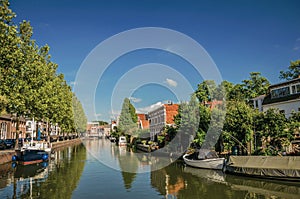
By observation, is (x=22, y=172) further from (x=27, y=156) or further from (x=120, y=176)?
(x=120, y=176)

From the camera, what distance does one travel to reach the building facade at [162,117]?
62.2 metres

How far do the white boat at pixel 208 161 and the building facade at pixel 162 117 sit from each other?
2701cm

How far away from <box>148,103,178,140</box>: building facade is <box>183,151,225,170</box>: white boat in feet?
88.6

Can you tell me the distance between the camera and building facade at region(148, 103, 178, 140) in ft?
204

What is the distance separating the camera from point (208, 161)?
28.6 metres

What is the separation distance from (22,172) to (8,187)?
7743mm

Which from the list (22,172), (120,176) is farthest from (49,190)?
(22,172)

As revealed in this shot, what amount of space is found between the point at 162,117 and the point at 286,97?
3016 centimetres

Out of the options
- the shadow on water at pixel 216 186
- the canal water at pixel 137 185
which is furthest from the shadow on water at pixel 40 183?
the shadow on water at pixel 216 186

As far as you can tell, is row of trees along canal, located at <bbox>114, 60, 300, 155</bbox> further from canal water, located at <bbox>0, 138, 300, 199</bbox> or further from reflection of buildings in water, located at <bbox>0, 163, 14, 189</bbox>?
reflection of buildings in water, located at <bbox>0, 163, 14, 189</bbox>

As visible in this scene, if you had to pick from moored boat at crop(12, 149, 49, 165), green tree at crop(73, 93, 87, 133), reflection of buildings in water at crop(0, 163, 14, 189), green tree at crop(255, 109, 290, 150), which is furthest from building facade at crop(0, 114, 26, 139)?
green tree at crop(255, 109, 290, 150)

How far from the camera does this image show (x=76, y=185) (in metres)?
21.9

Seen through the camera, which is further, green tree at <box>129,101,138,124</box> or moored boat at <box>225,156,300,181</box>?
green tree at <box>129,101,138,124</box>

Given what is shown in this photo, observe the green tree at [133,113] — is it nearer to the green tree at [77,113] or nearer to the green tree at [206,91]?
the green tree at [77,113]
